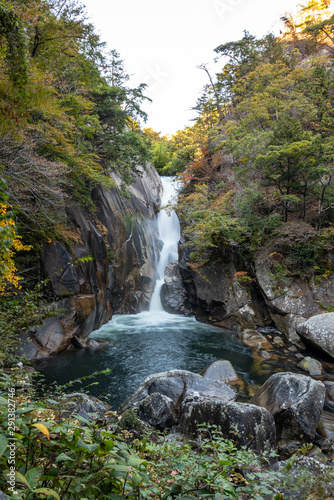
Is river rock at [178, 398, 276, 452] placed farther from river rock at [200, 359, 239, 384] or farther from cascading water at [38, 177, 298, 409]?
river rock at [200, 359, 239, 384]

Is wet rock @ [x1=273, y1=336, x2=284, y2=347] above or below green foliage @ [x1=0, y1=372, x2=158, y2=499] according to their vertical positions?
below

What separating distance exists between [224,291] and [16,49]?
11.3 metres

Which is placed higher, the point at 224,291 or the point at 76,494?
the point at 76,494

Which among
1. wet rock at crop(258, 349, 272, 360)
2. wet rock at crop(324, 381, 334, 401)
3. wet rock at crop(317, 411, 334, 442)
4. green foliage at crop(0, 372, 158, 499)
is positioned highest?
green foliage at crop(0, 372, 158, 499)

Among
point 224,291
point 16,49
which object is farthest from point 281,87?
point 16,49

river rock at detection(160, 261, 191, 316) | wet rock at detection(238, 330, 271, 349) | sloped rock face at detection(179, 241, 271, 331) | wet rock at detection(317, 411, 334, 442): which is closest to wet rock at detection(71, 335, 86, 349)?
wet rock at detection(238, 330, 271, 349)

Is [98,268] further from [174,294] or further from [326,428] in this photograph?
[326,428]

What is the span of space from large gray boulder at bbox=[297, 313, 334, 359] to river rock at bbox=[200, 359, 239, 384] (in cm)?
291

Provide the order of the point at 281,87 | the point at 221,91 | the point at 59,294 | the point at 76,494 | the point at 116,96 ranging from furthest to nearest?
the point at 221,91 → the point at 281,87 → the point at 116,96 → the point at 59,294 → the point at 76,494

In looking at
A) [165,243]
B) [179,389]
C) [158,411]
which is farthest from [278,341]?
[165,243]

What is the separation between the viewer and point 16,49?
16.9ft

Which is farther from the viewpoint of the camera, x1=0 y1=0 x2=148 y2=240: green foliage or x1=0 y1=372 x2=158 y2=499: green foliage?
x1=0 y1=0 x2=148 y2=240: green foliage

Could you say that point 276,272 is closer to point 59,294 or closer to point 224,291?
point 224,291

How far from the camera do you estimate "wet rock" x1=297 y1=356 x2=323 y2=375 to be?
289 inches
